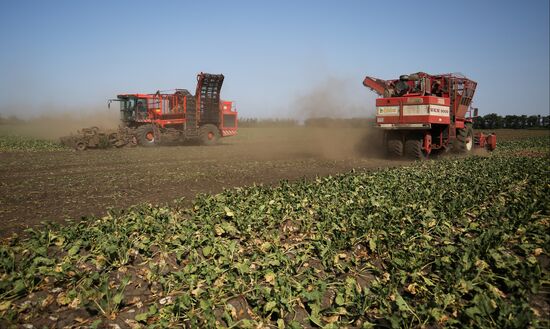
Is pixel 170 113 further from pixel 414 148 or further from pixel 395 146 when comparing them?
pixel 414 148

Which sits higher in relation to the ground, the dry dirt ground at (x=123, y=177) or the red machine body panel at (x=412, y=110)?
the red machine body panel at (x=412, y=110)

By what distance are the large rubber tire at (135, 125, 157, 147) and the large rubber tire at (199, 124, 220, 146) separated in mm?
2973

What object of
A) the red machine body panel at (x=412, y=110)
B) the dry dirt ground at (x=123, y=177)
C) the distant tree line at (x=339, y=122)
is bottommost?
the dry dirt ground at (x=123, y=177)

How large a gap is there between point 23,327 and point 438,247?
14.9 ft

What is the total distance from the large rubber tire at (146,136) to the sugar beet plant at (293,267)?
17228 mm

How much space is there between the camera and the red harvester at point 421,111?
48.8 ft

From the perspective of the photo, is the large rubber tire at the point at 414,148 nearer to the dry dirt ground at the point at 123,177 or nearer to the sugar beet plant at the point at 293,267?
the dry dirt ground at the point at 123,177

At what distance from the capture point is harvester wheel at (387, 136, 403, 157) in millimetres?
15930

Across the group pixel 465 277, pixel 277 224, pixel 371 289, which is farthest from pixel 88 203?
pixel 465 277

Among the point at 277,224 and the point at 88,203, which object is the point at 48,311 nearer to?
the point at 277,224

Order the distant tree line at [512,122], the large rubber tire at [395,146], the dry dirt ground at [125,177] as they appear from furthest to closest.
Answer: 1. the distant tree line at [512,122]
2. the large rubber tire at [395,146]
3. the dry dirt ground at [125,177]

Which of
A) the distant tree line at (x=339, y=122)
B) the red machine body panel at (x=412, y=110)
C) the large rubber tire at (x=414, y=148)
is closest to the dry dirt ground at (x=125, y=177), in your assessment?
the large rubber tire at (x=414, y=148)

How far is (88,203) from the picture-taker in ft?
26.6

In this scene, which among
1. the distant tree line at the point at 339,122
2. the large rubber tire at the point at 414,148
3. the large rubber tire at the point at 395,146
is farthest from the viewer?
the distant tree line at the point at 339,122
